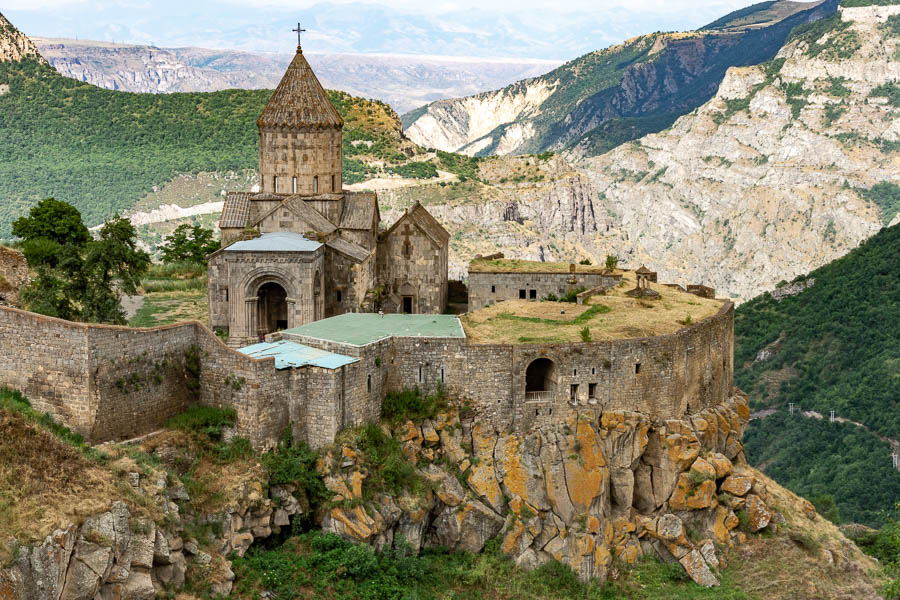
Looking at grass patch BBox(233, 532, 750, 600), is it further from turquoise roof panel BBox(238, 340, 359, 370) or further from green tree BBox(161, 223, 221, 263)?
green tree BBox(161, 223, 221, 263)

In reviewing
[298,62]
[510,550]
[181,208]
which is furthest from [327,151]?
[181,208]

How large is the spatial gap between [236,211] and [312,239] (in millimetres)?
3552

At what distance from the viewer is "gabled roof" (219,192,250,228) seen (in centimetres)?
4162

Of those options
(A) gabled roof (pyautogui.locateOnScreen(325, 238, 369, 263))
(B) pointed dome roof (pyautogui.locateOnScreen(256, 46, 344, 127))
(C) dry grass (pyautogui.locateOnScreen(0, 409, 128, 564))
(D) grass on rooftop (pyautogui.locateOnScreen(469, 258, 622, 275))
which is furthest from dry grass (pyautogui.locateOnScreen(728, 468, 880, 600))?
(B) pointed dome roof (pyautogui.locateOnScreen(256, 46, 344, 127))

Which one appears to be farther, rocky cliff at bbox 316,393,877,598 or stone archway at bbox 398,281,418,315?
stone archway at bbox 398,281,418,315

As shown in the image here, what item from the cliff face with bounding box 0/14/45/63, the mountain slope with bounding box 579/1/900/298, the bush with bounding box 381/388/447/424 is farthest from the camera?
the mountain slope with bounding box 579/1/900/298

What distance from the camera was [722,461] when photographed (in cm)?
3625

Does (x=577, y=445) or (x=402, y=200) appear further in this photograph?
(x=402, y=200)

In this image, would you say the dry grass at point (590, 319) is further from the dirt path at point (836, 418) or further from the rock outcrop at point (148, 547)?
the dirt path at point (836, 418)

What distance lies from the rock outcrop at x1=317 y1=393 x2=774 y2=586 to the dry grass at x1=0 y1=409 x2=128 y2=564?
6.78 m

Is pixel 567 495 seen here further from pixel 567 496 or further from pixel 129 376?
pixel 129 376

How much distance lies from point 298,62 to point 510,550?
20878 mm

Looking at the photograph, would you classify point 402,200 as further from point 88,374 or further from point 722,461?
point 88,374

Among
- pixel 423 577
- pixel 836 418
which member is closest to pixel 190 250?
pixel 423 577
